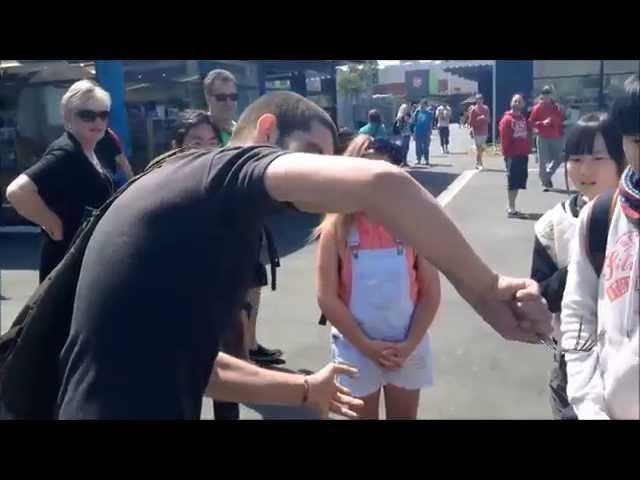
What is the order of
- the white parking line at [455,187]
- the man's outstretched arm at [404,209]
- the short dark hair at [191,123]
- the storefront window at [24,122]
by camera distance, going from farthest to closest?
the white parking line at [455,187] → the storefront window at [24,122] → the short dark hair at [191,123] → the man's outstretched arm at [404,209]

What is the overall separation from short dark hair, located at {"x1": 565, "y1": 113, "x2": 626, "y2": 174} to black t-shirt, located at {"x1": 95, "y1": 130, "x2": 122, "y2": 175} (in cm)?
288

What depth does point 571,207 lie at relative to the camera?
2.62 metres

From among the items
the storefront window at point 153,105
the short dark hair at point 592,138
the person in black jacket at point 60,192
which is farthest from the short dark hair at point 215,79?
the storefront window at point 153,105

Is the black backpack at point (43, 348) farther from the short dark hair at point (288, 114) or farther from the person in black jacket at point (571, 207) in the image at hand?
the person in black jacket at point (571, 207)

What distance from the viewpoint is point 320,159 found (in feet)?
3.97

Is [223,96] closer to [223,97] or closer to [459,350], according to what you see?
[223,97]

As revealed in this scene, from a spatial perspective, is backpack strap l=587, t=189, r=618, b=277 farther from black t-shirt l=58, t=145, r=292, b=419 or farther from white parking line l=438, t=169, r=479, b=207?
white parking line l=438, t=169, r=479, b=207

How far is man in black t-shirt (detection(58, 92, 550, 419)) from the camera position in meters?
1.20

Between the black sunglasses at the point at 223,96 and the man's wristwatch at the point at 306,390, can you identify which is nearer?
the man's wristwatch at the point at 306,390

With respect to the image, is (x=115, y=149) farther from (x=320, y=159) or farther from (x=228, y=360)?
(x=320, y=159)

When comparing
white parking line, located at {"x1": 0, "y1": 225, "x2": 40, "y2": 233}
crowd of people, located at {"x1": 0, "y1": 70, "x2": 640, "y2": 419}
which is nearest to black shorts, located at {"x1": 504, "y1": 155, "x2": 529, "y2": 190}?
white parking line, located at {"x1": 0, "y1": 225, "x2": 40, "y2": 233}

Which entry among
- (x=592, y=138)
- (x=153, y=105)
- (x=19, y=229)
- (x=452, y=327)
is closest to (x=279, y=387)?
(x=592, y=138)

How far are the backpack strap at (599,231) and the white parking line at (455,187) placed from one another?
345 inches

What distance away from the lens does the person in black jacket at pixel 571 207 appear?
2.44 metres
